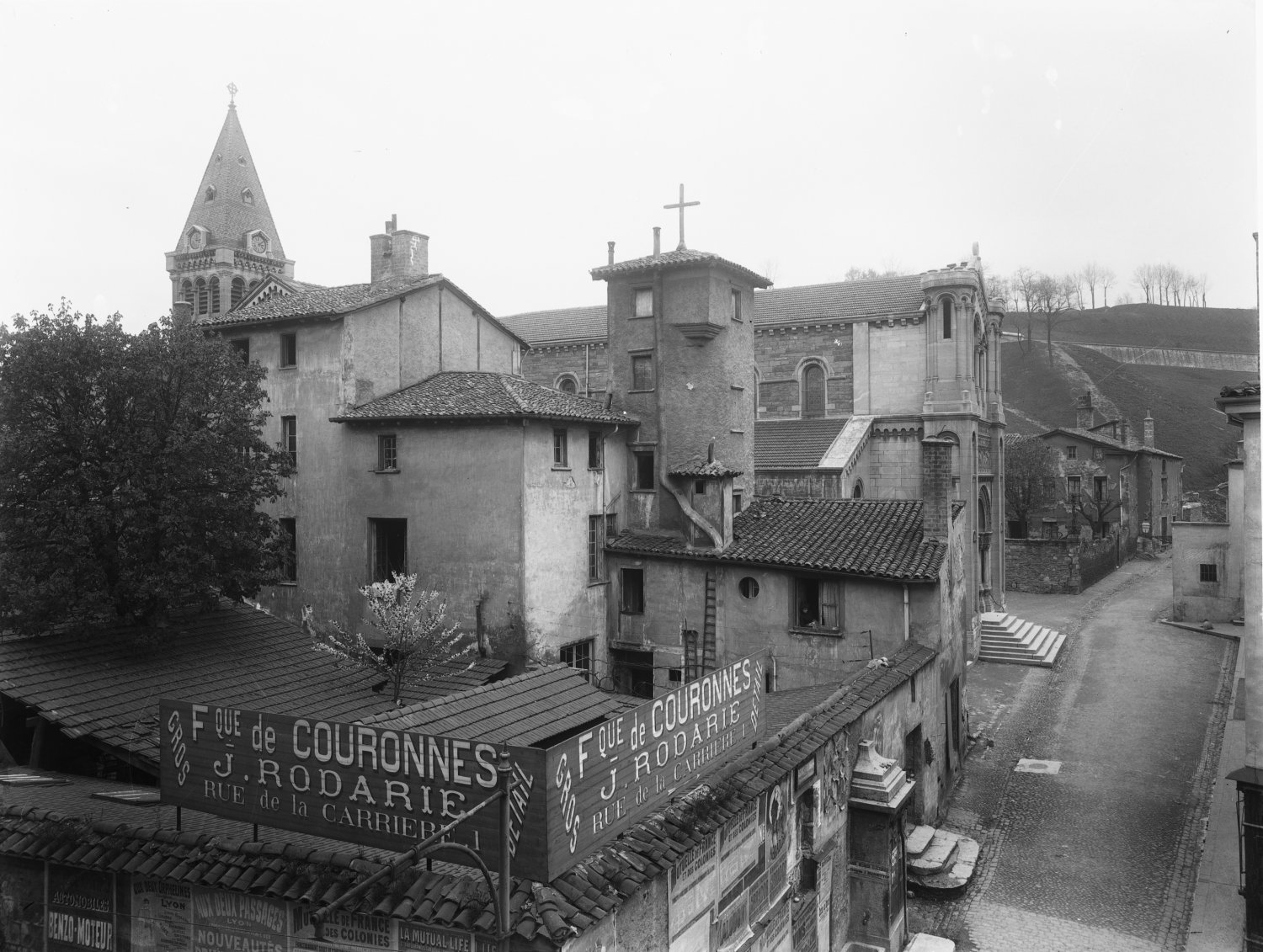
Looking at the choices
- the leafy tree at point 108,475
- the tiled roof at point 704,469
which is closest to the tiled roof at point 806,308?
the tiled roof at point 704,469

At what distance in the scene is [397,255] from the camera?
29391 millimetres

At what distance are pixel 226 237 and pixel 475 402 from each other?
3997 cm

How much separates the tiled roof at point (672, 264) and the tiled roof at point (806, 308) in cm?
761

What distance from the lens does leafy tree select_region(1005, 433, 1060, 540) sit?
58938 millimetres

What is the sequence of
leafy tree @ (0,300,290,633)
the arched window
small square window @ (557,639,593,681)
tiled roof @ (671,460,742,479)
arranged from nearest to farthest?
leafy tree @ (0,300,290,633)
small square window @ (557,639,593,681)
tiled roof @ (671,460,742,479)
the arched window

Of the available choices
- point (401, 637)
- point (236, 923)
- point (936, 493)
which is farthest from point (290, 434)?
point (236, 923)

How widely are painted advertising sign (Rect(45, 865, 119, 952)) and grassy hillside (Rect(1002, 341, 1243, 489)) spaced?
258 ft

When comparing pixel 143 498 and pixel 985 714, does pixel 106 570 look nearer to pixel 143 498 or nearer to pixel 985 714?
pixel 143 498

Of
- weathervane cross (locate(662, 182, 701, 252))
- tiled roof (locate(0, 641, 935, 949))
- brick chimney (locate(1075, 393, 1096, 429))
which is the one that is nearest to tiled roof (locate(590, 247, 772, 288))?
weathervane cross (locate(662, 182, 701, 252))

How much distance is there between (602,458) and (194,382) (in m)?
11.9

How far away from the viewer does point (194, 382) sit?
1864 cm

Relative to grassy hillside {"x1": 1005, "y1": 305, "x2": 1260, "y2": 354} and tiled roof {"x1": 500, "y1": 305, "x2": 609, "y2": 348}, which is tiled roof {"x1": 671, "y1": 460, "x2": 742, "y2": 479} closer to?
tiled roof {"x1": 500, "y1": 305, "x2": 609, "y2": 348}

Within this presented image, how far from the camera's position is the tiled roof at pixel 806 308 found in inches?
1549

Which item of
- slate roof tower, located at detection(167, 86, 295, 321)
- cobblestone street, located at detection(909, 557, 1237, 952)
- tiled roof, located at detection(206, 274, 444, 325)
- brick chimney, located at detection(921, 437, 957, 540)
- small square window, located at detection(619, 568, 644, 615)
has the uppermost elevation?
slate roof tower, located at detection(167, 86, 295, 321)
